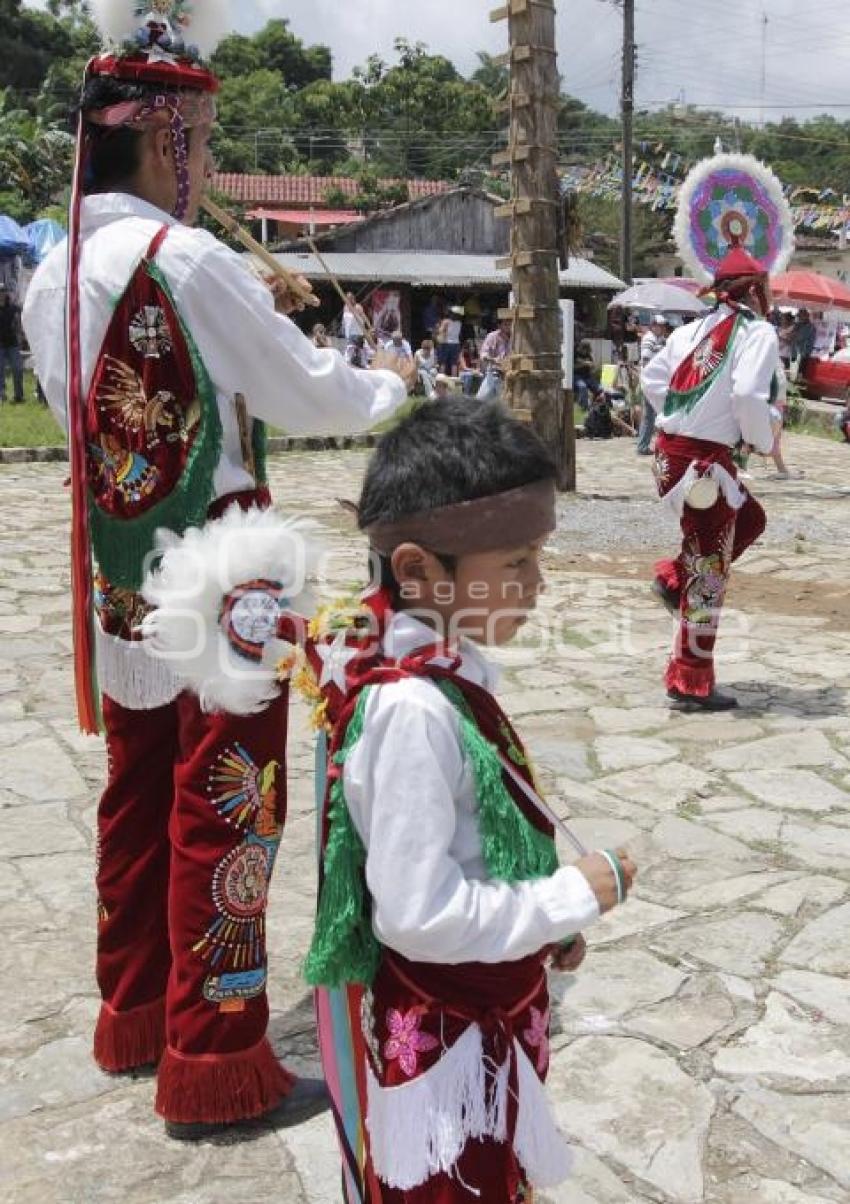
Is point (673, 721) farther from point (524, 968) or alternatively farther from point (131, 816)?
point (524, 968)

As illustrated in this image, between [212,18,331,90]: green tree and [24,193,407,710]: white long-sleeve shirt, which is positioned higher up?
[212,18,331,90]: green tree

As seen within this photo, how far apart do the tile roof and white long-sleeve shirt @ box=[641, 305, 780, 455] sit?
122ft

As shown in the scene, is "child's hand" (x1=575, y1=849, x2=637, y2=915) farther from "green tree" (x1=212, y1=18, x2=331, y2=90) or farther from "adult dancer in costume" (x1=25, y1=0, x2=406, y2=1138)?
"green tree" (x1=212, y1=18, x2=331, y2=90)

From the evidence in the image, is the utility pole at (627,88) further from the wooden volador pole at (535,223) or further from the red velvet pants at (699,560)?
the red velvet pants at (699,560)

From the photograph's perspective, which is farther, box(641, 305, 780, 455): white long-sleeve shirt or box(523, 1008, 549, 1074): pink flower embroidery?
box(641, 305, 780, 455): white long-sleeve shirt

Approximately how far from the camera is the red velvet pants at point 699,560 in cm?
554

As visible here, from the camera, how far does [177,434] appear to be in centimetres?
252

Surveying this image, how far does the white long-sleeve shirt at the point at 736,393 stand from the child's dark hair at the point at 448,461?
3.70 metres

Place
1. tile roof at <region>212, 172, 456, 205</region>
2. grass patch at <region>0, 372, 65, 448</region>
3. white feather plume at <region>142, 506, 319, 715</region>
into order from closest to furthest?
1. white feather plume at <region>142, 506, 319, 715</region>
2. grass patch at <region>0, 372, 65, 448</region>
3. tile roof at <region>212, 172, 456, 205</region>

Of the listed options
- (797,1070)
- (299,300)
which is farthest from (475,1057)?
(299,300)

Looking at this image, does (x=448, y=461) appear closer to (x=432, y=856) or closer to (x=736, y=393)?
(x=432, y=856)

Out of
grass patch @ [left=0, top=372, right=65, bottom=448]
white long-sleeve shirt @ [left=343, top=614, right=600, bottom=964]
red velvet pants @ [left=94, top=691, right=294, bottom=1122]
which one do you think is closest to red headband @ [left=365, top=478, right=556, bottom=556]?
white long-sleeve shirt @ [left=343, top=614, right=600, bottom=964]

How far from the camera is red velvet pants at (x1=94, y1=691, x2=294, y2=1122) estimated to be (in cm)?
254

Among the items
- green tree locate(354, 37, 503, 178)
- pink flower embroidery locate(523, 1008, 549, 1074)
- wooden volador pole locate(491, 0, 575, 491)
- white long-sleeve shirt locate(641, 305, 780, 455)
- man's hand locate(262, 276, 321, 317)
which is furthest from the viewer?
green tree locate(354, 37, 503, 178)
